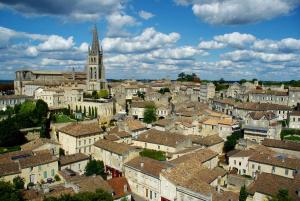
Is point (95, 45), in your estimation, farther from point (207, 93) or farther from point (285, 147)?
point (285, 147)

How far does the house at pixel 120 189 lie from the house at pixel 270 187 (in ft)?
50.5

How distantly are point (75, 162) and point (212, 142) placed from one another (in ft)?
79.5

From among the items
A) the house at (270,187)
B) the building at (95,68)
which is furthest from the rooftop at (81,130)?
the building at (95,68)

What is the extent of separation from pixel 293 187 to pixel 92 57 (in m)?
80.6

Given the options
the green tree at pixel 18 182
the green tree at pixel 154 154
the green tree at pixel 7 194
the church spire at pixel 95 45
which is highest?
the church spire at pixel 95 45

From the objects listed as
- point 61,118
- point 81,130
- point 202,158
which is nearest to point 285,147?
point 202,158

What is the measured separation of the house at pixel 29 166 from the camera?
126ft

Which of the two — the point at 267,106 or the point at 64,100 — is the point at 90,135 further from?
the point at 267,106

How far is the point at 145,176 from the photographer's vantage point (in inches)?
1564

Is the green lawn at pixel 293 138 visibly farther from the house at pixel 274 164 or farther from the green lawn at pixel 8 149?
the green lawn at pixel 8 149

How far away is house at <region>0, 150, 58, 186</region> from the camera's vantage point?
3828 centimetres

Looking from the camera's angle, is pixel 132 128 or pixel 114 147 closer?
pixel 114 147

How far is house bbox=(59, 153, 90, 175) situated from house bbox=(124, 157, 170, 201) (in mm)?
7762

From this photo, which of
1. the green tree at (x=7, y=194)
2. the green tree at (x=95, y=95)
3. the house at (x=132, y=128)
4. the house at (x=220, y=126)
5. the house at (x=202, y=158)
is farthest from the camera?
the green tree at (x=95, y=95)
